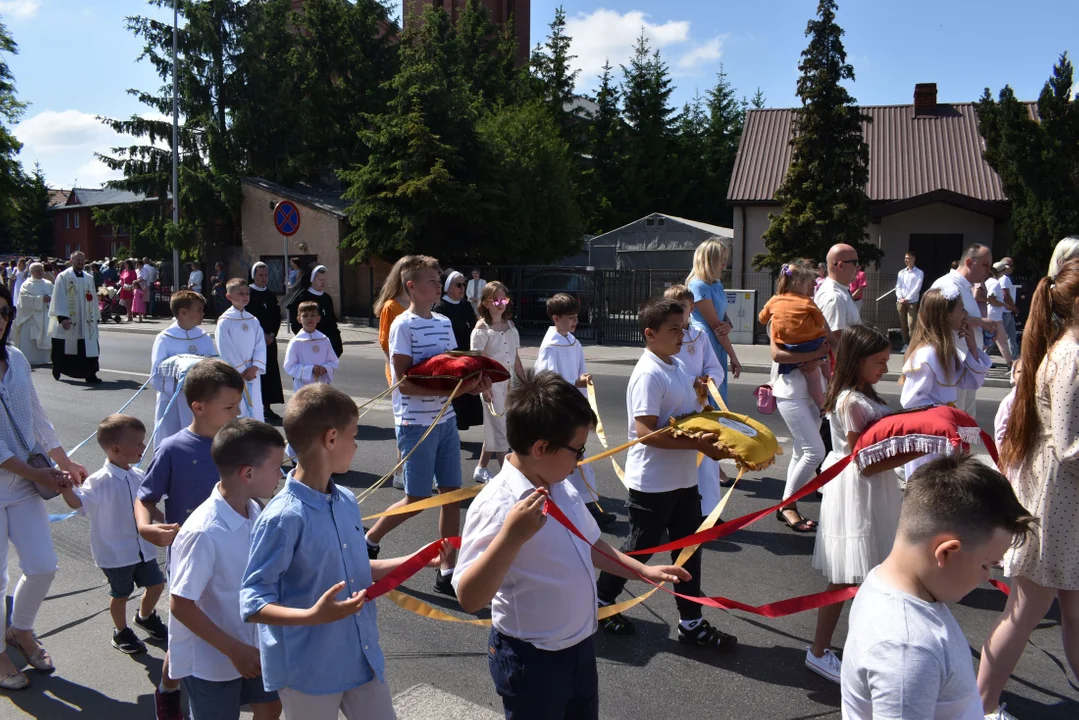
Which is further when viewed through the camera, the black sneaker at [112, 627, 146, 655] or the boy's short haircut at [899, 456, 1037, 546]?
the black sneaker at [112, 627, 146, 655]

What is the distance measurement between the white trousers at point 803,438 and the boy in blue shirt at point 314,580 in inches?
166

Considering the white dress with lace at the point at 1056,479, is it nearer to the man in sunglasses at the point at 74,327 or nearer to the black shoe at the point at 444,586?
the black shoe at the point at 444,586

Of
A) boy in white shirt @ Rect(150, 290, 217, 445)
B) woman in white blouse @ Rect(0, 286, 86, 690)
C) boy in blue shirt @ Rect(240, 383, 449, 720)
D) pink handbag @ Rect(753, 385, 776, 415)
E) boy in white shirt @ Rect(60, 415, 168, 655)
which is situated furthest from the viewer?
pink handbag @ Rect(753, 385, 776, 415)

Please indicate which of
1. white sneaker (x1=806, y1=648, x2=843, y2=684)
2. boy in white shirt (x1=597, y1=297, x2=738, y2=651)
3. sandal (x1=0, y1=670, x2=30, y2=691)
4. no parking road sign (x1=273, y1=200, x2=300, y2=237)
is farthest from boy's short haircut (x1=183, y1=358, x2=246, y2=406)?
no parking road sign (x1=273, y1=200, x2=300, y2=237)

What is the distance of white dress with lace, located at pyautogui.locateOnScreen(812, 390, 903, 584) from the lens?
398cm

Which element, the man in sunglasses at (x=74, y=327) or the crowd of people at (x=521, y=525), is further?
the man in sunglasses at (x=74, y=327)

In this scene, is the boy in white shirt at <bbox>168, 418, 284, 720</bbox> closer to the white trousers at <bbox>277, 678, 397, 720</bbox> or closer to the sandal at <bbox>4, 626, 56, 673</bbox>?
the white trousers at <bbox>277, 678, 397, 720</bbox>

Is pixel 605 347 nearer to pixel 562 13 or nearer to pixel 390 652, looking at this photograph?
pixel 390 652

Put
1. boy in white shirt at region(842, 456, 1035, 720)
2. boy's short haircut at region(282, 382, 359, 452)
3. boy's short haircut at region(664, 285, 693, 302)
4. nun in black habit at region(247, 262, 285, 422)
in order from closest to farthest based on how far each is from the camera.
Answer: boy in white shirt at region(842, 456, 1035, 720)
boy's short haircut at region(282, 382, 359, 452)
boy's short haircut at region(664, 285, 693, 302)
nun in black habit at region(247, 262, 285, 422)

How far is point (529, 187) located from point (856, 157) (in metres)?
10.3

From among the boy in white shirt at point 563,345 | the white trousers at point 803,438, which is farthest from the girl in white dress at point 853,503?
the boy in white shirt at point 563,345

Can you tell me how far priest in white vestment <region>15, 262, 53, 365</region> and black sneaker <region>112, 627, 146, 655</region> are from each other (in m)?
12.5

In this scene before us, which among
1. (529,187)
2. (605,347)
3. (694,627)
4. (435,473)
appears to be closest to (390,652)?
(435,473)

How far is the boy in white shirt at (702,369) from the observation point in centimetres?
551
